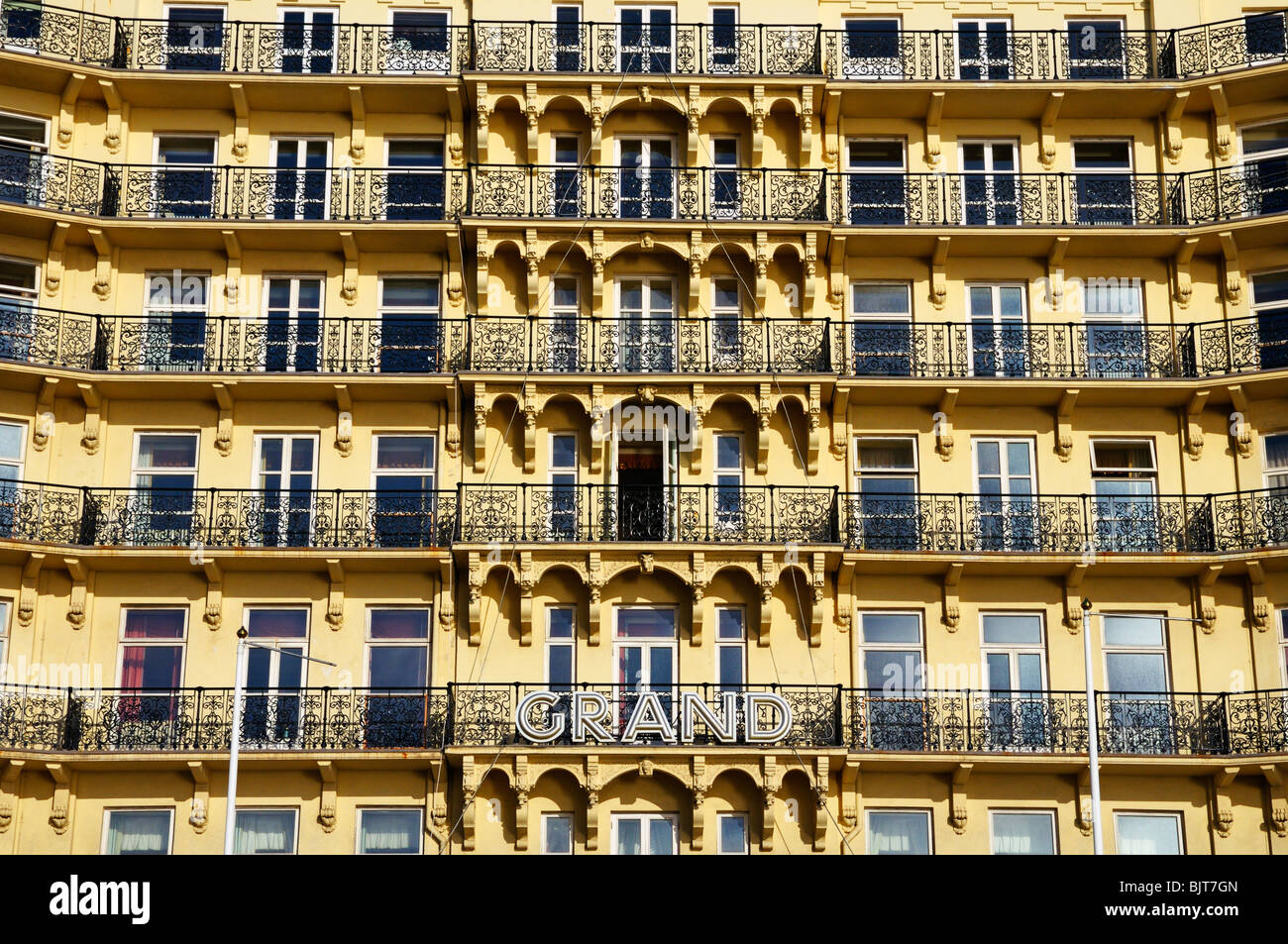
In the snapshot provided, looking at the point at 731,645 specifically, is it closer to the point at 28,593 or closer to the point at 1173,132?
the point at 28,593

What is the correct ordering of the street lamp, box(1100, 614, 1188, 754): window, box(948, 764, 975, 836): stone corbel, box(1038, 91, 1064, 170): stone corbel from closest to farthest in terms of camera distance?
1. the street lamp
2. box(948, 764, 975, 836): stone corbel
3. box(1100, 614, 1188, 754): window
4. box(1038, 91, 1064, 170): stone corbel

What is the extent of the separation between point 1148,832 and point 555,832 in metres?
10.6

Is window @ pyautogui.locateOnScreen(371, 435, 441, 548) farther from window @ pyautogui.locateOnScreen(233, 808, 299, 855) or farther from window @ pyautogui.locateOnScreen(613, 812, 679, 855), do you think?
window @ pyautogui.locateOnScreen(613, 812, 679, 855)

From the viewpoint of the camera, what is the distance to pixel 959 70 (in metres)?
39.6

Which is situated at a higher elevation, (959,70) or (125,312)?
(959,70)

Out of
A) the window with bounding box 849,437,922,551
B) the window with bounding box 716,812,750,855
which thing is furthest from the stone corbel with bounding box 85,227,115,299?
the window with bounding box 716,812,750,855

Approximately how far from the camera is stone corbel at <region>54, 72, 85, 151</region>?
38500mm

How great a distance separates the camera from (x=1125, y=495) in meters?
37.0

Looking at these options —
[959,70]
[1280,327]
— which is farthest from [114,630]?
[1280,327]

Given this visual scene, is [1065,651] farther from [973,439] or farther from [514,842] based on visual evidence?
[514,842]

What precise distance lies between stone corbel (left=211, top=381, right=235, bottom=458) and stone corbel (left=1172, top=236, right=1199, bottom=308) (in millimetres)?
18121

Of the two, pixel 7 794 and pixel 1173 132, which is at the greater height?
pixel 1173 132

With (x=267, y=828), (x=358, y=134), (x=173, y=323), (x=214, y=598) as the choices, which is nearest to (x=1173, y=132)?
(x=358, y=134)

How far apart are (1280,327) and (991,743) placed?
32.5ft
